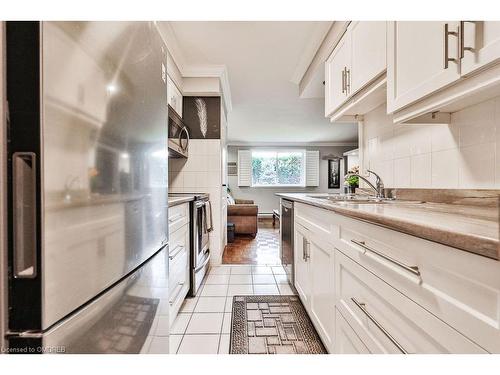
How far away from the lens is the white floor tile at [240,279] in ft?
8.73

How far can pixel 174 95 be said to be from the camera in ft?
9.03

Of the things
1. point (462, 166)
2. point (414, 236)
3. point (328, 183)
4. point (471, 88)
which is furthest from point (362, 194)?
point (328, 183)

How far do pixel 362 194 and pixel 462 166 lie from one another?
100 cm

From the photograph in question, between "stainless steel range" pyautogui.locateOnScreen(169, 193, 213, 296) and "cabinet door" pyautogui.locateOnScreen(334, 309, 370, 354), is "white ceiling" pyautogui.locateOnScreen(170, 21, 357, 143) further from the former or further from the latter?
"cabinet door" pyautogui.locateOnScreen(334, 309, 370, 354)

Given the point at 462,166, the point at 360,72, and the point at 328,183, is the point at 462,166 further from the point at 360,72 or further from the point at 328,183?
the point at 328,183

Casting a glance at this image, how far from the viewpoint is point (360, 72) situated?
1.66 metres

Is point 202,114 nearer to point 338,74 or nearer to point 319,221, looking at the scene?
point 338,74

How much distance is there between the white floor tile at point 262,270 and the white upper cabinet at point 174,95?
2.07m

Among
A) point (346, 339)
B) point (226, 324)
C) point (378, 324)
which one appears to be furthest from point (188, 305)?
point (378, 324)

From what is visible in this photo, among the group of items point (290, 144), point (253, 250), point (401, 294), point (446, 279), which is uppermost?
point (290, 144)

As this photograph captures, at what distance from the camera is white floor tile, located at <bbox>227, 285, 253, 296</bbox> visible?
2365mm

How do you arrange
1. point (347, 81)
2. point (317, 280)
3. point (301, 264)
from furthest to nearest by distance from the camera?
1. point (301, 264)
2. point (347, 81)
3. point (317, 280)

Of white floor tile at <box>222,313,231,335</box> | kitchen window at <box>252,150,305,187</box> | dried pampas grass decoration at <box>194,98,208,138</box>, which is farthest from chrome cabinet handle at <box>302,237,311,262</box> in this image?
kitchen window at <box>252,150,305,187</box>

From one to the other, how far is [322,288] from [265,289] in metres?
1.14
